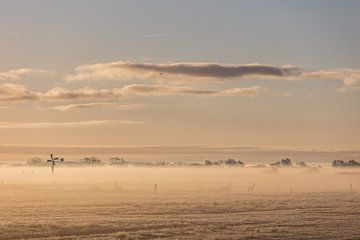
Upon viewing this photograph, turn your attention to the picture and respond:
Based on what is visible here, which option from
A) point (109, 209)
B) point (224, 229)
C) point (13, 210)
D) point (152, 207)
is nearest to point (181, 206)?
point (152, 207)

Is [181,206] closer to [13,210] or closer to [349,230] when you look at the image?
[13,210]

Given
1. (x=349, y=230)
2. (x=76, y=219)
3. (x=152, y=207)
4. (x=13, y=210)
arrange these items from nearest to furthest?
1. (x=349, y=230)
2. (x=76, y=219)
3. (x=13, y=210)
4. (x=152, y=207)

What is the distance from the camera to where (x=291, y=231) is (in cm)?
9100

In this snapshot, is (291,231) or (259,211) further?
(259,211)

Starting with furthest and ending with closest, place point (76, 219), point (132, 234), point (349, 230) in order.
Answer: point (76, 219) → point (349, 230) → point (132, 234)

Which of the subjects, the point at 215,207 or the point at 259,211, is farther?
the point at 215,207

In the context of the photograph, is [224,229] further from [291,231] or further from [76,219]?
[76,219]

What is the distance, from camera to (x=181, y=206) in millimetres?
143750

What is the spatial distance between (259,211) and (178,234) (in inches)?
1872

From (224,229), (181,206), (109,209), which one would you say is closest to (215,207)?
(181,206)

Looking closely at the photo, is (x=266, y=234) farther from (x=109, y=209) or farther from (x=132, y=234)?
(x=109, y=209)

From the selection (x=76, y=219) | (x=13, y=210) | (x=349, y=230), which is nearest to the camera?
(x=349, y=230)

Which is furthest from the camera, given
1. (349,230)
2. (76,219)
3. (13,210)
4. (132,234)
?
(13,210)

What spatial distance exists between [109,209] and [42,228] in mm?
41351
